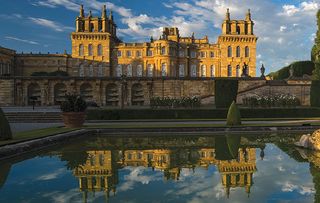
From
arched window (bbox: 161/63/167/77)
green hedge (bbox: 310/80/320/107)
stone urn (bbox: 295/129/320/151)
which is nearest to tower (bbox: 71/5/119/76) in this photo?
arched window (bbox: 161/63/167/77)

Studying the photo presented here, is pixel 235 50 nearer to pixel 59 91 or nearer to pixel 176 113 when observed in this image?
pixel 59 91

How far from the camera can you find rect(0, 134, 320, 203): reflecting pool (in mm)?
6789

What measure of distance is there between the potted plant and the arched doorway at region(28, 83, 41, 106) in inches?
1092

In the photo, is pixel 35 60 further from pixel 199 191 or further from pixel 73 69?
pixel 199 191

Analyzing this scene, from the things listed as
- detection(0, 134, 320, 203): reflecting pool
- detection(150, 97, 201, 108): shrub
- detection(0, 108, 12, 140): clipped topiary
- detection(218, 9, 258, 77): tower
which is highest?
detection(218, 9, 258, 77): tower

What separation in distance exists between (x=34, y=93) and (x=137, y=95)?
554 inches

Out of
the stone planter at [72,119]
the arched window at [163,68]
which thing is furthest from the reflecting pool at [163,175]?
the arched window at [163,68]

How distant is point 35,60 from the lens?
79.4 metres

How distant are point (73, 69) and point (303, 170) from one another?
72.0 meters

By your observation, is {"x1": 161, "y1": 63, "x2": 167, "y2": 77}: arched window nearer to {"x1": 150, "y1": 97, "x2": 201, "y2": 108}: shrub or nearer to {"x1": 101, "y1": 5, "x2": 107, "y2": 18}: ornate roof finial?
{"x1": 101, "y1": 5, "x2": 107, "y2": 18}: ornate roof finial

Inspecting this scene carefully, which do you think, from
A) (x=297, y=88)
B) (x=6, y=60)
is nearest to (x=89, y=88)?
(x=297, y=88)

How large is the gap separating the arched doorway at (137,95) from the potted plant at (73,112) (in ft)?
84.9

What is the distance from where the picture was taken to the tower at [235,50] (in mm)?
76312

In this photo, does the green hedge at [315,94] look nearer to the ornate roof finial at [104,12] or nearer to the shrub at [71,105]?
the shrub at [71,105]
